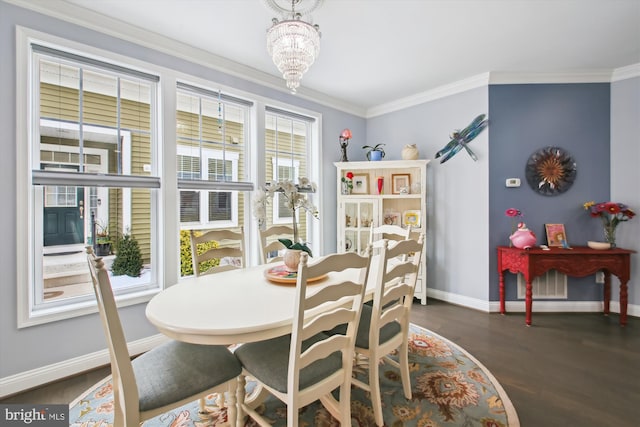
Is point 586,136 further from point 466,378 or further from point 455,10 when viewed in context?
point 466,378

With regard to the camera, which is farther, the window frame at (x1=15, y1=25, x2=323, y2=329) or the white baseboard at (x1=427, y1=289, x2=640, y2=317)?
the white baseboard at (x1=427, y1=289, x2=640, y2=317)

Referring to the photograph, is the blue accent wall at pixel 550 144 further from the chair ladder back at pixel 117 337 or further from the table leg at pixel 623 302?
the chair ladder back at pixel 117 337

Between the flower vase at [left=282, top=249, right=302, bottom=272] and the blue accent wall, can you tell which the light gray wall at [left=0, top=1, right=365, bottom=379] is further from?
the blue accent wall

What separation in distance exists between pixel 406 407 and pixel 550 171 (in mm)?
3085

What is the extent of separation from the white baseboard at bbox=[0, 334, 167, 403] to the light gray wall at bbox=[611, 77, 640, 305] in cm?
504

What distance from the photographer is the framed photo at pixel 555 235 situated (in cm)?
322

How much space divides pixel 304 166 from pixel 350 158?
2.61 ft

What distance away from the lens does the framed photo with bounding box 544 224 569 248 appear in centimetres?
322

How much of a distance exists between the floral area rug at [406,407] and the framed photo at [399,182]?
2.33 meters

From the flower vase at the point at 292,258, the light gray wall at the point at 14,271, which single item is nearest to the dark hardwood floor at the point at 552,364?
the light gray wall at the point at 14,271

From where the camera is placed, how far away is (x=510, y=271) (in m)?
3.22

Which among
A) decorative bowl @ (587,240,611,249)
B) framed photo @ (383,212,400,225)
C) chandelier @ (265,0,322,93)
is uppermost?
chandelier @ (265,0,322,93)

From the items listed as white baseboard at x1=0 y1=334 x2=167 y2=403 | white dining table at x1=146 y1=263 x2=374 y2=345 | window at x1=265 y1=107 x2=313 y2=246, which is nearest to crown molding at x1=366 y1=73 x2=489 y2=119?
window at x1=265 y1=107 x2=313 y2=246

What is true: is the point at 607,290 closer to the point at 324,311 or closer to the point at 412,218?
the point at 412,218
